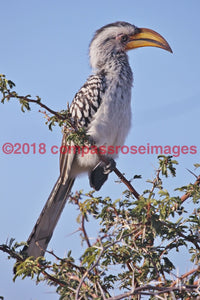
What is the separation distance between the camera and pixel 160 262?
214 cm

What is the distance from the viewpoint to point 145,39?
4.44 metres

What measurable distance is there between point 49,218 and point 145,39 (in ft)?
7.17

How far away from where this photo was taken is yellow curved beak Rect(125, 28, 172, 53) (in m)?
4.31

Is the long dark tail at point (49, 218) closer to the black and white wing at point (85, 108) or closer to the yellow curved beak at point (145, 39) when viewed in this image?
the black and white wing at point (85, 108)

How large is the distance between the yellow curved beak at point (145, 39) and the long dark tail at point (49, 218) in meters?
1.64

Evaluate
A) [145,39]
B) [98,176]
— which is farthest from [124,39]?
[98,176]

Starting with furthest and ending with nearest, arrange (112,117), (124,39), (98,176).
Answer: (124,39) < (98,176) < (112,117)

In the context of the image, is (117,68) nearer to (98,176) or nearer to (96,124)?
(96,124)

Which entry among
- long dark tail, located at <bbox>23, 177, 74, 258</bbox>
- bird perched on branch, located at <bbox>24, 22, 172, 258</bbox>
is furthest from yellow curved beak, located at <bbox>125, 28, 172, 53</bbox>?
long dark tail, located at <bbox>23, 177, 74, 258</bbox>

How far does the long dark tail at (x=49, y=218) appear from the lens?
3270mm

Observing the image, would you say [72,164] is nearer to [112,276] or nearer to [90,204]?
[90,204]

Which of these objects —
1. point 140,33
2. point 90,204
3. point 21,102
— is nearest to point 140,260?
point 90,204

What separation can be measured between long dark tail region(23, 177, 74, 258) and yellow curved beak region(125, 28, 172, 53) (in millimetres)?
1635

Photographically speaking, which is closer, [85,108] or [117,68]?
[85,108]
